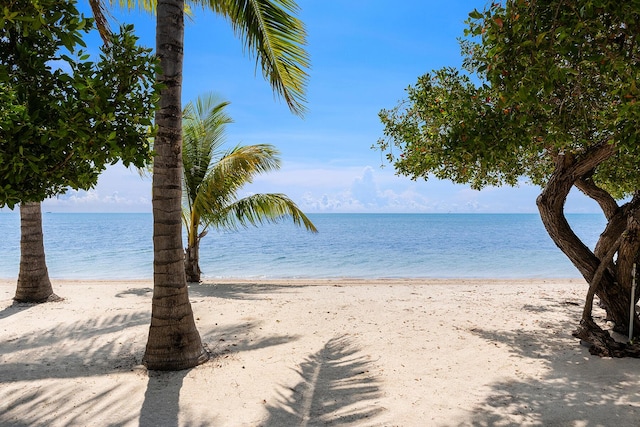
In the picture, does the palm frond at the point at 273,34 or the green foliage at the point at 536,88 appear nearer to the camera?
the green foliage at the point at 536,88

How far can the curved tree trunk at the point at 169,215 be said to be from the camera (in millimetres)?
5594

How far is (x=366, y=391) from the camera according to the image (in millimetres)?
5129

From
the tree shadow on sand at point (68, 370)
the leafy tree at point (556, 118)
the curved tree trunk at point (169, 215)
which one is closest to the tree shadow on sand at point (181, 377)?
the tree shadow on sand at point (68, 370)

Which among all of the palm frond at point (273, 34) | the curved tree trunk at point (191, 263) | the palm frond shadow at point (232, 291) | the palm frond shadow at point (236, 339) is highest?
the palm frond at point (273, 34)

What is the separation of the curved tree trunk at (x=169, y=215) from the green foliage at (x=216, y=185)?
275 inches

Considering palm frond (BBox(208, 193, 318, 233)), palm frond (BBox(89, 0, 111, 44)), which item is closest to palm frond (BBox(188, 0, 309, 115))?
palm frond (BBox(89, 0, 111, 44))

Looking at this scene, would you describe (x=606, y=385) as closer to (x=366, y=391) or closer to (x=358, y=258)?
(x=366, y=391)

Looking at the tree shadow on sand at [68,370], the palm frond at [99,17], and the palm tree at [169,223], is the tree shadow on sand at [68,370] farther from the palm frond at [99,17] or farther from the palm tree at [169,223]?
the palm frond at [99,17]

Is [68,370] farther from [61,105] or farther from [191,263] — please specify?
[191,263]

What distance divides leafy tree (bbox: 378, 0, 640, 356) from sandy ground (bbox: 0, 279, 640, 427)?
4.66 ft

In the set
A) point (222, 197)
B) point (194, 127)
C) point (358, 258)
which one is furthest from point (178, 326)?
point (358, 258)

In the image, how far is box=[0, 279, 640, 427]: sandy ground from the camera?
4.57m

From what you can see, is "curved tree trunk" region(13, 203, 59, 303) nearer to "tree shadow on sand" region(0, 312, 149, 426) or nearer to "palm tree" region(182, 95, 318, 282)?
"tree shadow on sand" region(0, 312, 149, 426)

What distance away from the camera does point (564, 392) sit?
5.07 m
